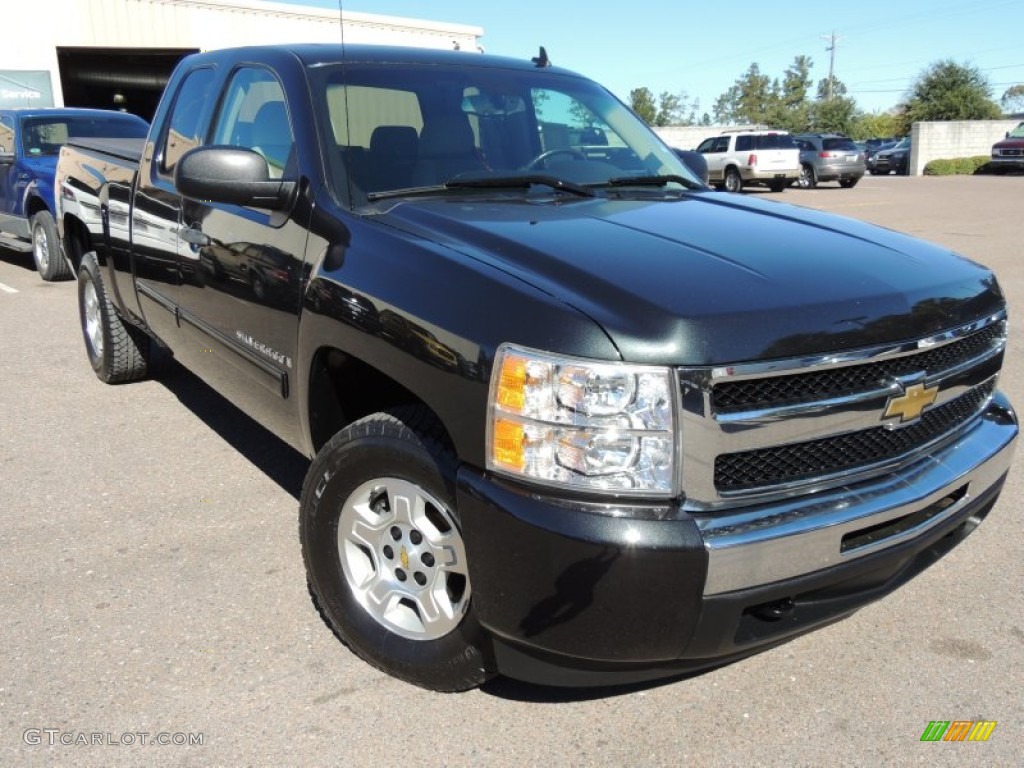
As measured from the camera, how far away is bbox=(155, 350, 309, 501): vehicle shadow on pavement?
Answer: 173 inches

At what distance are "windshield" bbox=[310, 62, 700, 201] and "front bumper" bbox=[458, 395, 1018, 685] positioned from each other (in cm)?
139

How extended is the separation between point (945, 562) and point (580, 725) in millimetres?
1788

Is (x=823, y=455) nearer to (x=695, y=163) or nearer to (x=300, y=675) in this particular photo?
(x=300, y=675)

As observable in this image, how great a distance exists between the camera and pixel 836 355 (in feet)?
7.23

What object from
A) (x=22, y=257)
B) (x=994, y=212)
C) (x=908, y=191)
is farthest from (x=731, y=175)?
(x=22, y=257)

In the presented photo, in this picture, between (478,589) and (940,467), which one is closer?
(478,589)

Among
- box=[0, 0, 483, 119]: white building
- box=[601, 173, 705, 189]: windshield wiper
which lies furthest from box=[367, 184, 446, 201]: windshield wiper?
box=[0, 0, 483, 119]: white building

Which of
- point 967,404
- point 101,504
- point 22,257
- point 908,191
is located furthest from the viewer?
point 908,191

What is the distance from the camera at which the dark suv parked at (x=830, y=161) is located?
27.0m

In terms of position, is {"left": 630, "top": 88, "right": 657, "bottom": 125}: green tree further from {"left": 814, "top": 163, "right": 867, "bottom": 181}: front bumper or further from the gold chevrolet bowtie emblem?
the gold chevrolet bowtie emblem

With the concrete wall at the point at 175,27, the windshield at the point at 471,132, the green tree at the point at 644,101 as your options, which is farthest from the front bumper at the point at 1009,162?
the green tree at the point at 644,101

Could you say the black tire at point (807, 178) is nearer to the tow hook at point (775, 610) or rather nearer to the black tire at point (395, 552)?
the black tire at point (395, 552)

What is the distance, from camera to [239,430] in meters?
5.03

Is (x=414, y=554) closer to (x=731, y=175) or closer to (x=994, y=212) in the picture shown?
(x=994, y=212)
